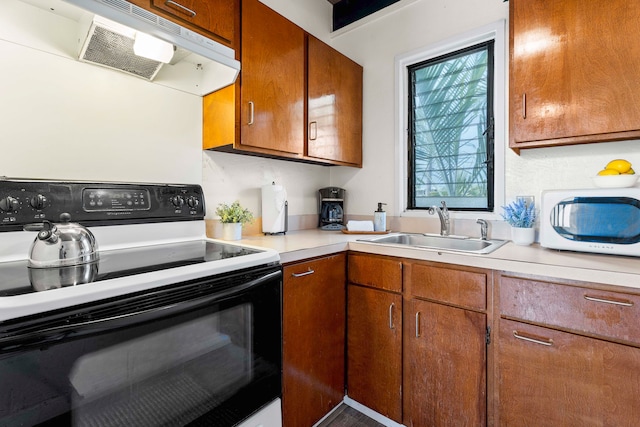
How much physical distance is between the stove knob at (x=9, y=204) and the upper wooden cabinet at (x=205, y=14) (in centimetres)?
85

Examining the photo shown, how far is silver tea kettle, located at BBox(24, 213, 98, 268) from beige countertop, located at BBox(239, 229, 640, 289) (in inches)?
27.7

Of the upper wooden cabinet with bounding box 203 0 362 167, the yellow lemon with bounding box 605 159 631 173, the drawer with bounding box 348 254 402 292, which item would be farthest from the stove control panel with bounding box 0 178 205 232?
the yellow lemon with bounding box 605 159 631 173

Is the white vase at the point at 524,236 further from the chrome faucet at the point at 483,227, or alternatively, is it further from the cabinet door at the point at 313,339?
the cabinet door at the point at 313,339

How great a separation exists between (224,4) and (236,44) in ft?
0.57

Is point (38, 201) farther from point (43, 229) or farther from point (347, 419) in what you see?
point (347, 419)

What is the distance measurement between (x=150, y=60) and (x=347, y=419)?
2014mm

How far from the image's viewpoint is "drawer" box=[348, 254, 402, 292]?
1.54 meters

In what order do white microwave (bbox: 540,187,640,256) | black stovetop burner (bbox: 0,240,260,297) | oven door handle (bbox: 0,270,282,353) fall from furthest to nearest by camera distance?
→ white microwave (bbox: 540,187,640,256) → black stovetop burner (bbox: 0,240,260,297) → oven door handle (bbox: 0,270,282,353)

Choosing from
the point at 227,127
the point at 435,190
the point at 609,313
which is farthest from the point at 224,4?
the point at 609,313

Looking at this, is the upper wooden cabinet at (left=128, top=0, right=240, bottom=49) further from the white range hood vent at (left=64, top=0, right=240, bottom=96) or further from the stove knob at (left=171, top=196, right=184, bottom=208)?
the stove knob at (left=171, top=196, right=184, bottom=208)

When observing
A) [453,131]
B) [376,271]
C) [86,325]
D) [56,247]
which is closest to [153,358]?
[86,325]

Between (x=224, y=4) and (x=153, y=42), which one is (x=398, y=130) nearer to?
(x=224, y=4)

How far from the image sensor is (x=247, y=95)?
1592 millimetres

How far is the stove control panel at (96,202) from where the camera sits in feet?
3.65
